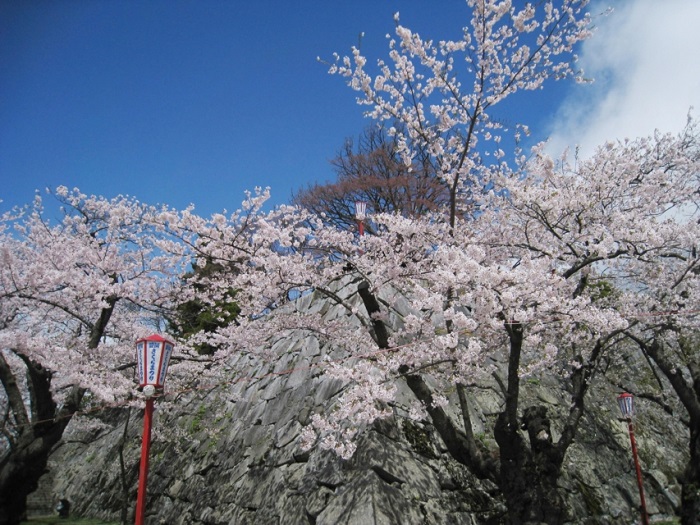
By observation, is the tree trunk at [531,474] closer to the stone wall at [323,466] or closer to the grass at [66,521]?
the stone wall at [323,466]

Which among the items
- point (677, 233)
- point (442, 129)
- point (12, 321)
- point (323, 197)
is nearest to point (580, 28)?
point (442, 129)

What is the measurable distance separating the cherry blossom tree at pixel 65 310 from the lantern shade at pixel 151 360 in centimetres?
143

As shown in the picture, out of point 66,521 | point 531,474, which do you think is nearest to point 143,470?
point 531,474

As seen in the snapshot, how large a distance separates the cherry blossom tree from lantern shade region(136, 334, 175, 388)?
143 centimetres

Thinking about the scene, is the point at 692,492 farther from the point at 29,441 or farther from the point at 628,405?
the point at 29,441

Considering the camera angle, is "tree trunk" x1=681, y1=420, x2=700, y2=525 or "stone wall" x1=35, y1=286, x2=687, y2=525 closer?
"tree trunk" x1=681, y1=420, x2=700, y2=525

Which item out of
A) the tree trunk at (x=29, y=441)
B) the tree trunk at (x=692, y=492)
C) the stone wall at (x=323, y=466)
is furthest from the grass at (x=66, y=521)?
the tree trunk at (x=692, y=492)

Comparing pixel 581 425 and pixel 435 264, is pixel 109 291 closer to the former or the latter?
pixel 435 264

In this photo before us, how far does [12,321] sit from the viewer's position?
9906 millimetres

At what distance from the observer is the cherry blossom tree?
28.2 ft

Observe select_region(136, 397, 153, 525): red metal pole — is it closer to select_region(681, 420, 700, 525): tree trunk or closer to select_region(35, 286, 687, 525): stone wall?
select_region(35, 286, 687, 525): stone wall

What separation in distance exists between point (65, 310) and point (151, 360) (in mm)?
3340

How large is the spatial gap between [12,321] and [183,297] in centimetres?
362

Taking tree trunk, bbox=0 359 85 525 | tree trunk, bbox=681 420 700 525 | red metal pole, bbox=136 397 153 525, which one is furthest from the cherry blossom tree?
tree trunk, bbox=681 420 700 525
